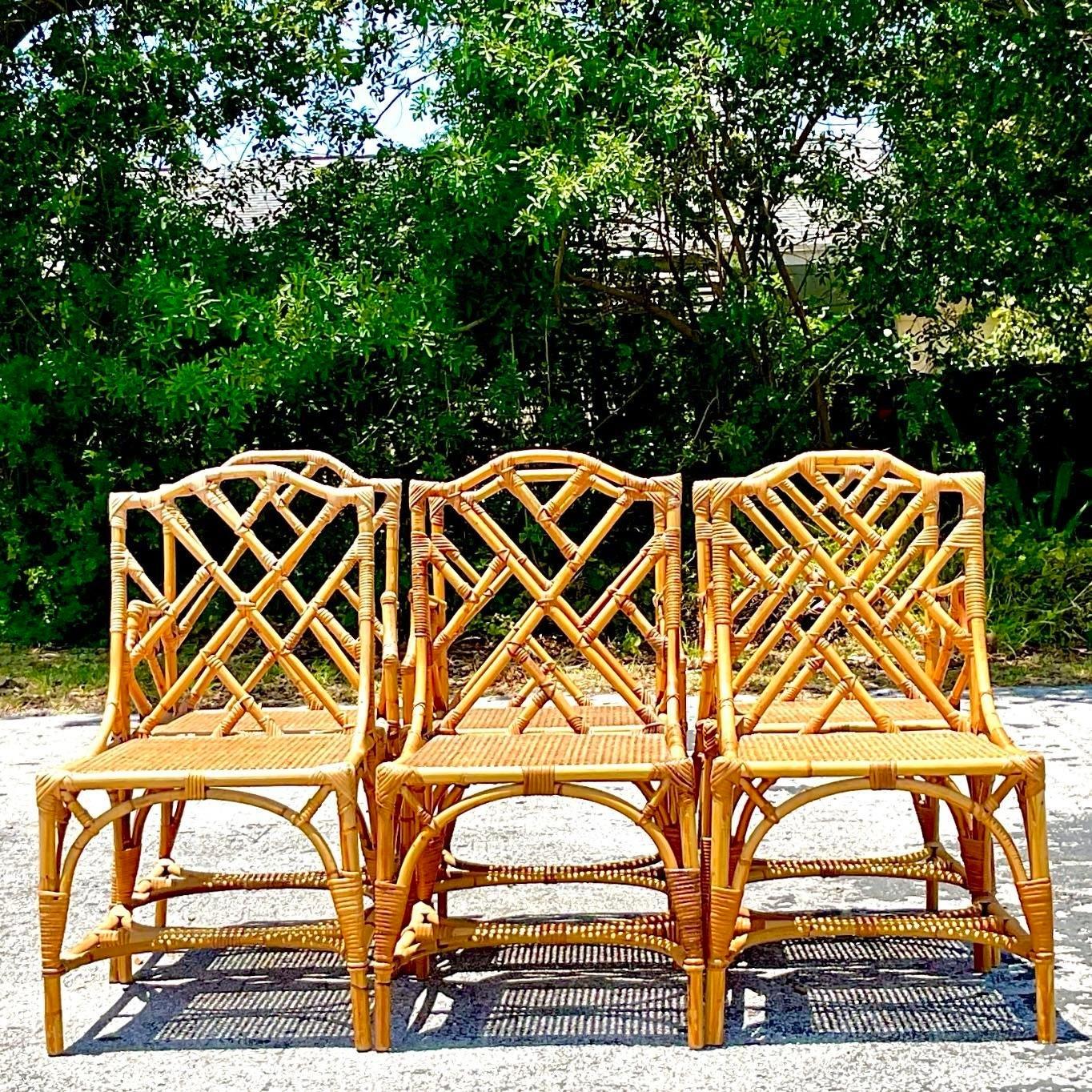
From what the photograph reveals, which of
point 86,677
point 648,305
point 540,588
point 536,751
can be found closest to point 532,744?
point 536,751

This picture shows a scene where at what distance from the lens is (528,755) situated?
10.5 ft

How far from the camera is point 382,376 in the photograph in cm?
821

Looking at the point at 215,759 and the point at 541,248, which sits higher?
the point at 541,248

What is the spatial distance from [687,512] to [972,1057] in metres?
6.11

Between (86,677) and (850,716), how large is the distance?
218 inches

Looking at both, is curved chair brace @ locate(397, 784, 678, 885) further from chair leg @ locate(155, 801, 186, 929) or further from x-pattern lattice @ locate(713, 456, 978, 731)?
chair leg @ locate(155, 801, 186, 929)

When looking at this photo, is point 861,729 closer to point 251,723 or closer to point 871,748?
point 871,748

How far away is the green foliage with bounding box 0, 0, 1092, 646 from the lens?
721cm

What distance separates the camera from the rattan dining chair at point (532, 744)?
3074 mm

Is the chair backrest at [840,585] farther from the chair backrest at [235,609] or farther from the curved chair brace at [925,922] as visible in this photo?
the chair backrest at [235,609]

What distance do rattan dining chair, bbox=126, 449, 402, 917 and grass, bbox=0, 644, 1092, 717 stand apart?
3.81 m

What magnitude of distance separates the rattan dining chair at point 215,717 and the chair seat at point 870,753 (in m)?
0.87

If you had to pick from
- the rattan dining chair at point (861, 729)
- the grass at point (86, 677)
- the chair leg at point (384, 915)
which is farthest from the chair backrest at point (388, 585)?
the grass at point (86, 677)

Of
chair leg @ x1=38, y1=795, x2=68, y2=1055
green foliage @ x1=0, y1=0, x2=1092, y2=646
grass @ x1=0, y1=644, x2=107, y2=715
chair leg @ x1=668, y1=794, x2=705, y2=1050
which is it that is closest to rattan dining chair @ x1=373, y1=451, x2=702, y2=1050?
chair leg @ x1=668, y1=794, x2=705, y2=1050
